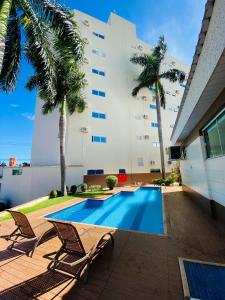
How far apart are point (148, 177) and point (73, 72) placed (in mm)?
16395

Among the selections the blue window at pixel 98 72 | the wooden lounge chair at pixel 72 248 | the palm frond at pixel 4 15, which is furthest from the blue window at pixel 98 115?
the wooden lounge chair at pixel 72 248

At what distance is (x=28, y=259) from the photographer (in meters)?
3.82

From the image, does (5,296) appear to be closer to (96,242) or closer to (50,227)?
(96,242)

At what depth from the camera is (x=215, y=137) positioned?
5.96 m

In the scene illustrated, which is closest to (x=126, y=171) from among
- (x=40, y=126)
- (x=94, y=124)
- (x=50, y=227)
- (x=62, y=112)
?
(x=94, y=124)

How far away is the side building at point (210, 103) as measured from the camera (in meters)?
3.10

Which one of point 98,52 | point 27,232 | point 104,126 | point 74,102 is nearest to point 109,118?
point 104,126

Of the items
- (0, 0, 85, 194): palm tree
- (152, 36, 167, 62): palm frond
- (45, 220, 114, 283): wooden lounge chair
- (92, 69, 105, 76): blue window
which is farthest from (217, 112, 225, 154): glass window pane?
(92, 69, 105, 76): blue window

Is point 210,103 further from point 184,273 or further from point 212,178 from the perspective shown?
point 184,273

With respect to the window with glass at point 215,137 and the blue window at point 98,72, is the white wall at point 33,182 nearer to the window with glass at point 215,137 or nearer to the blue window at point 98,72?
the blue window at point 98,72

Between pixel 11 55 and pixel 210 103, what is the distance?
9083 millimetres

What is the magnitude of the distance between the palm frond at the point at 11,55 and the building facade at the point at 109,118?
11101mm

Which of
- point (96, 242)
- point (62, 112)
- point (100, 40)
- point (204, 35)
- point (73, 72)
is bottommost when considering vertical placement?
point (96, 242)

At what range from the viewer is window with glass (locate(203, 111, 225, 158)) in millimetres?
5281
